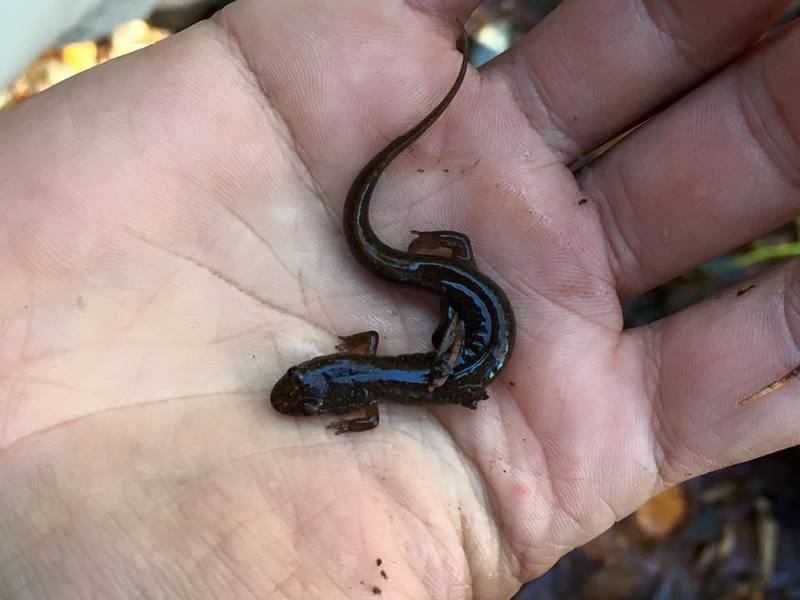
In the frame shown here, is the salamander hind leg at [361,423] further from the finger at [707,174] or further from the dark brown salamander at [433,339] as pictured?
the finger at [707,174]

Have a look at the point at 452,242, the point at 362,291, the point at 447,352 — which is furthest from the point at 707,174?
the point at 362,291

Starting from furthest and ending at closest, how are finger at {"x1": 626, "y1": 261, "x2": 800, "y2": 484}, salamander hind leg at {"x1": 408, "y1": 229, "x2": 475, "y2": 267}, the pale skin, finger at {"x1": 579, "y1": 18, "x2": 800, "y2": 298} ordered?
salamander hind leg at {"x1": 408, "y1": 229, "x2": 475, "y2": 267}, finger at {"x1": 579, "y1": 18, "x2": 800, "y2": 298}, finger at {"x1": 626, "y1": 261, "x2": 800, "y2": 484}, the pale skin

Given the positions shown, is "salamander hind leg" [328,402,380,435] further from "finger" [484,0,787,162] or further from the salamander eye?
"finger" [484,0,787,162]

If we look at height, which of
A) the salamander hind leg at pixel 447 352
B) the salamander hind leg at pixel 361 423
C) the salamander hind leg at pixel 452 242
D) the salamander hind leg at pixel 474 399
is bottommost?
the salamander hind leg at pixel 474 399

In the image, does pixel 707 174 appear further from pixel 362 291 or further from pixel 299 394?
pixel 299 394

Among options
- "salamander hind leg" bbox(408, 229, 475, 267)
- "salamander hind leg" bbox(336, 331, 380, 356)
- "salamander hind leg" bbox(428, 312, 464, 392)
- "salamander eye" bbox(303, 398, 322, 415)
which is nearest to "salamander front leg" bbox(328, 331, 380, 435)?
"salamander hind leg" bbox(336, 331, 380, 356)

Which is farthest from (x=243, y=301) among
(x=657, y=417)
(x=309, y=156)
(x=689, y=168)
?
(x=689, y=168)

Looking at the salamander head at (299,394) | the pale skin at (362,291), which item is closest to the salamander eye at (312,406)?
the salamander head at (299,394)
